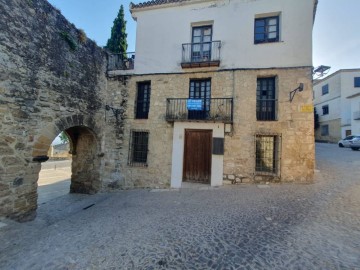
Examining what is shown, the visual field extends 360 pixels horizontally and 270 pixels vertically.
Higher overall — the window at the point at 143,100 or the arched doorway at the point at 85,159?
the window at the point at 143,100

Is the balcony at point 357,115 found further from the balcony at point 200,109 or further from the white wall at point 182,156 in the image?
the white wall at point 182,156

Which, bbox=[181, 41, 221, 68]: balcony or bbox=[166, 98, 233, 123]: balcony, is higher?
bbox=[181, 41, 221, 68]: balcony

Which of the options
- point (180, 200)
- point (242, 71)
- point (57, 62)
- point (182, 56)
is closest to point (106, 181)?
point (180, 200)

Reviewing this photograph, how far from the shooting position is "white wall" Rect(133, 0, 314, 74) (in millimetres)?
7613

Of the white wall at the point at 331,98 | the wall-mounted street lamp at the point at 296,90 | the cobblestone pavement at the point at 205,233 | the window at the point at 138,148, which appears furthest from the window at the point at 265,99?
the white wall at the point at 331,98

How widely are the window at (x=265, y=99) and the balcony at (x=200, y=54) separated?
2112mm

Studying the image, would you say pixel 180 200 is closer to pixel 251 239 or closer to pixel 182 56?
pixel 251 239

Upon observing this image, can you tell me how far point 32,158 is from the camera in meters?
5.51

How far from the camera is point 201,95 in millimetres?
8609

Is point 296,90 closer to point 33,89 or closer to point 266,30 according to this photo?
point 266,30

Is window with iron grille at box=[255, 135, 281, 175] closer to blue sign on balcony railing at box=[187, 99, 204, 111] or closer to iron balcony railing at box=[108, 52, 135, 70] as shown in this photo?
blue sign on balcony railing at box=[187, 99, 204, 111]

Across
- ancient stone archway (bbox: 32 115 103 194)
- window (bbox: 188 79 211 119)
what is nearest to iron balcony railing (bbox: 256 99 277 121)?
window (bbox: 188 79 211 119)

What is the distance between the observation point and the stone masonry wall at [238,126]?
291 inches

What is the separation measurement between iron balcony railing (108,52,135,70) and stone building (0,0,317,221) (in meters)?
0.08
